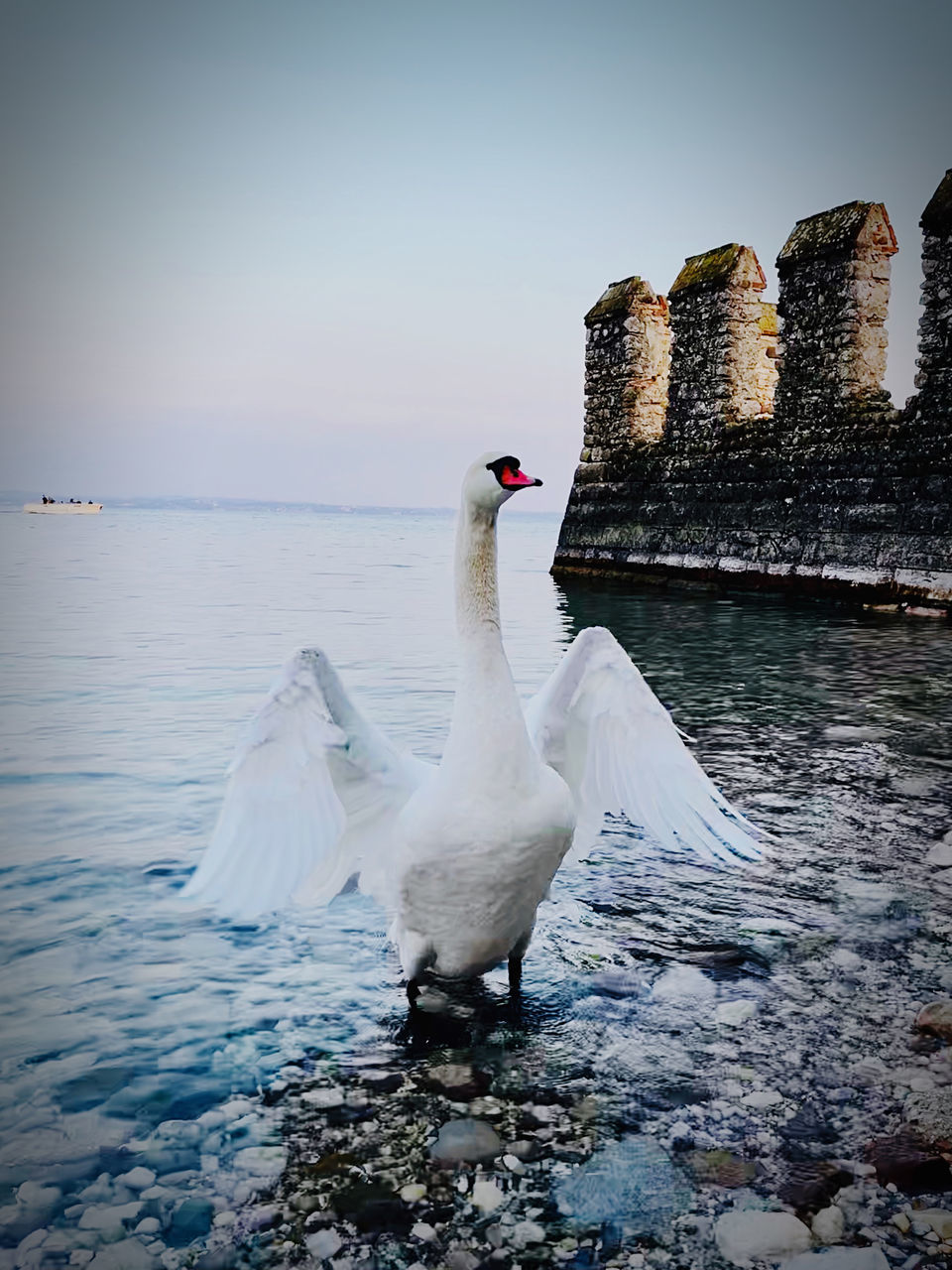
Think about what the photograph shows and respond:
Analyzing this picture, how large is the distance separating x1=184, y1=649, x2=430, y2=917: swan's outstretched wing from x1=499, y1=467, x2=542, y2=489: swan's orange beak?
2.23 ft

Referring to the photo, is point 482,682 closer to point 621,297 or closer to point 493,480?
point 493,480

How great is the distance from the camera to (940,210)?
9.95m

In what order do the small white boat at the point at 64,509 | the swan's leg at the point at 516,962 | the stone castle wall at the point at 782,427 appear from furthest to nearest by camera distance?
the small white boat at the point at 64,509 < the stone castle wall at the point at 782,427 < the swan's leg at the point at 516,962

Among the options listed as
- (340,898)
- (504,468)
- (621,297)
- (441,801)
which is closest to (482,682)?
(441,801)

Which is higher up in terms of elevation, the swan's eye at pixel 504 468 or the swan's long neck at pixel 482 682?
the swan's eye at pixel 504 468

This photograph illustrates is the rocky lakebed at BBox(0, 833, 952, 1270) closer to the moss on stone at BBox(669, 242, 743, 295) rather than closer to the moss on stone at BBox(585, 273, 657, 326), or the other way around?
the moss on stone at BBox(669, 242, 743, 295)

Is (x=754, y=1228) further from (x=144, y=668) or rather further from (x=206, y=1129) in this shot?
(x=144, y=668)

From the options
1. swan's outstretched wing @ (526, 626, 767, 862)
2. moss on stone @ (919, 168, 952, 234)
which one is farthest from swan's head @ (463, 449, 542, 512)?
moss on stone @ (919, 168, 952, 234)

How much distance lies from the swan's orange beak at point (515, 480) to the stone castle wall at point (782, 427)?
845cm

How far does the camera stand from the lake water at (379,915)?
267 cm

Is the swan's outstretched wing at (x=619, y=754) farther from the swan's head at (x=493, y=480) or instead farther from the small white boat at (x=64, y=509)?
the small white boat at (x=64, y=509)

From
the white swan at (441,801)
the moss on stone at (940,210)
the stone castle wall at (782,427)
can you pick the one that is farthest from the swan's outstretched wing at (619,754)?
the moss on stone at (940,210)

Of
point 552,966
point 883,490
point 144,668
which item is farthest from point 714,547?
point 552,966

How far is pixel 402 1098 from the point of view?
2.51 meters
